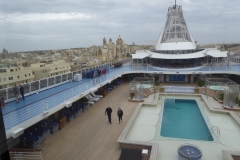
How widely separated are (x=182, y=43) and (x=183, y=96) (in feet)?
24.1

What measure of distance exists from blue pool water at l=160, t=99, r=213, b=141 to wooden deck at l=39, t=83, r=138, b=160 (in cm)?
204

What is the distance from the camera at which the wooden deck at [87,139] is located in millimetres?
5977

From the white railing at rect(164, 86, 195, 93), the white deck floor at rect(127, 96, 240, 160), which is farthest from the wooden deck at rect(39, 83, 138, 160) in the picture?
the white railing at rect(164, 86, 195, 93)

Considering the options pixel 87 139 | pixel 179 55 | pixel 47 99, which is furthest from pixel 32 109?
pixel 179 55

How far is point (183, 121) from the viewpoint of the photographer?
904 centimetres

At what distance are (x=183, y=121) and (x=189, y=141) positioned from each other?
2431 mm

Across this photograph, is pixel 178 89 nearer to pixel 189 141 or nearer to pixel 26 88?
pixel 189 141

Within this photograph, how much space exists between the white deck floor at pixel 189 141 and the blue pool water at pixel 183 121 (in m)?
0.29

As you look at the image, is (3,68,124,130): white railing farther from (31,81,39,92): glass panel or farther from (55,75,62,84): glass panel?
(55,75,62,84): glass panel

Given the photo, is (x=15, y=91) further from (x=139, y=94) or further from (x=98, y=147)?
(x=139, y=94)

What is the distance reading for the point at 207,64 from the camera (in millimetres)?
17219

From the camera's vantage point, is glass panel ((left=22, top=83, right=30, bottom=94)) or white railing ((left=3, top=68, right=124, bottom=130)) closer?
white railing ((left=3, top=68, right=124, bottom=130))

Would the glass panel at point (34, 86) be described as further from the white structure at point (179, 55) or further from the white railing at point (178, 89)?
the white structure at point (179, 55)

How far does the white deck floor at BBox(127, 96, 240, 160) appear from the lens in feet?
19.8
